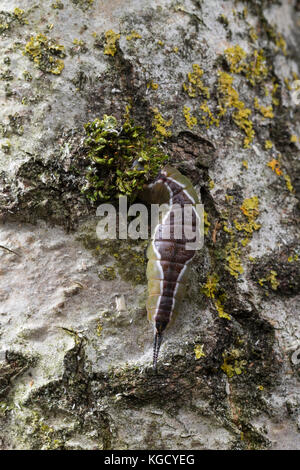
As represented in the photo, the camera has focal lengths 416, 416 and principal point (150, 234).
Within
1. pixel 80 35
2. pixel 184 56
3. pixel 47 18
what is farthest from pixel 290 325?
pixel 47 18

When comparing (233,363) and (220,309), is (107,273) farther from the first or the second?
(233,363)

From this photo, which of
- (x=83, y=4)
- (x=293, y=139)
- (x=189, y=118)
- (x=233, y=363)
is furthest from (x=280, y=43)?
(x=233, y=363)

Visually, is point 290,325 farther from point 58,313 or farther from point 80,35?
point 80,35

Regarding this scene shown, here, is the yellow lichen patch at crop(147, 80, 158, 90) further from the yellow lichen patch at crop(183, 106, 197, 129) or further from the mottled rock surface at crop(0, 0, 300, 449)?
the yellow lichen patch at crop(183, 106, 197, 129)

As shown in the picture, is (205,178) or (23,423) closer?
(23,423)

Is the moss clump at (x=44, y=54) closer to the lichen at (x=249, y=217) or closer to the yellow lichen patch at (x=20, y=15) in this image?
the yellow lichen patch at (x=20, y=15)

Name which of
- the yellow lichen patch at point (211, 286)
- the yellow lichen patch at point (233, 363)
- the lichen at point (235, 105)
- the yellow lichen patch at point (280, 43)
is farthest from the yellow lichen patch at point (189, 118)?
the yellow lichen patch at point (233, 363)

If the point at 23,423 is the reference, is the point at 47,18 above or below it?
above
